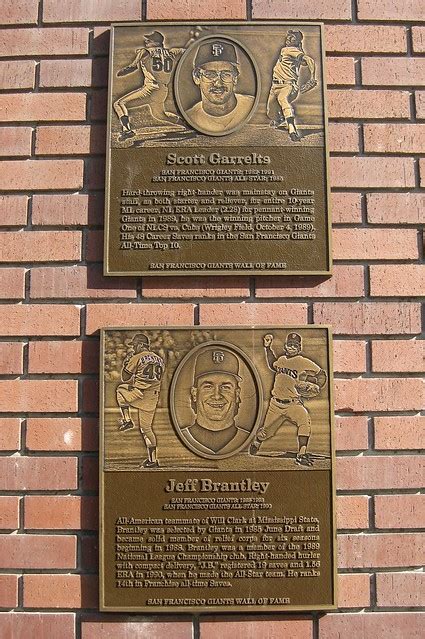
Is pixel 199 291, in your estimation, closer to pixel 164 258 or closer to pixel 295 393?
pixel 164 258

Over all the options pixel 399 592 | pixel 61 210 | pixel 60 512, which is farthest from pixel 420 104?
pixel 60 512

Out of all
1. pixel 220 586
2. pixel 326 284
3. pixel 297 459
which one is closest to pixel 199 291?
pixel 326 284

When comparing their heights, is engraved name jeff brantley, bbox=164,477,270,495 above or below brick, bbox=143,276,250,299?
below

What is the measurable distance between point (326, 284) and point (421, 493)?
2.77 feet

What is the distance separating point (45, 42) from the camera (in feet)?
9.03

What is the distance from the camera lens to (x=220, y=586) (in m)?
2.45

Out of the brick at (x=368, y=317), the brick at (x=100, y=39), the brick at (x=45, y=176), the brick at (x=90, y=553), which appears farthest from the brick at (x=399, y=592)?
the brick at (x=100, y=39)

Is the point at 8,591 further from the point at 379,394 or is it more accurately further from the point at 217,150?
the point at 217,150

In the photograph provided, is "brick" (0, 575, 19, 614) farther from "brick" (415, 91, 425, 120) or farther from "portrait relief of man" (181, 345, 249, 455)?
"brick" (415, 91, 425, 120)

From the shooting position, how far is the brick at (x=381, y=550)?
2.50 m

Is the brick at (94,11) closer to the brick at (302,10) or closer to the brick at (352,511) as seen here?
the brick at (302,10)

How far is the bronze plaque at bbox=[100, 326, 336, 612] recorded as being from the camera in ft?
8.04

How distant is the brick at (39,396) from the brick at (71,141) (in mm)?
896

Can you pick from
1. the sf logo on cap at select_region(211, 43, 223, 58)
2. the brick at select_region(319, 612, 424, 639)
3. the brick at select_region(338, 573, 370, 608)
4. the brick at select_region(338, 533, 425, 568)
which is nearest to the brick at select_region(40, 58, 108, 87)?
the sf logo on cap at select_region(211, 43, 223, 58)
